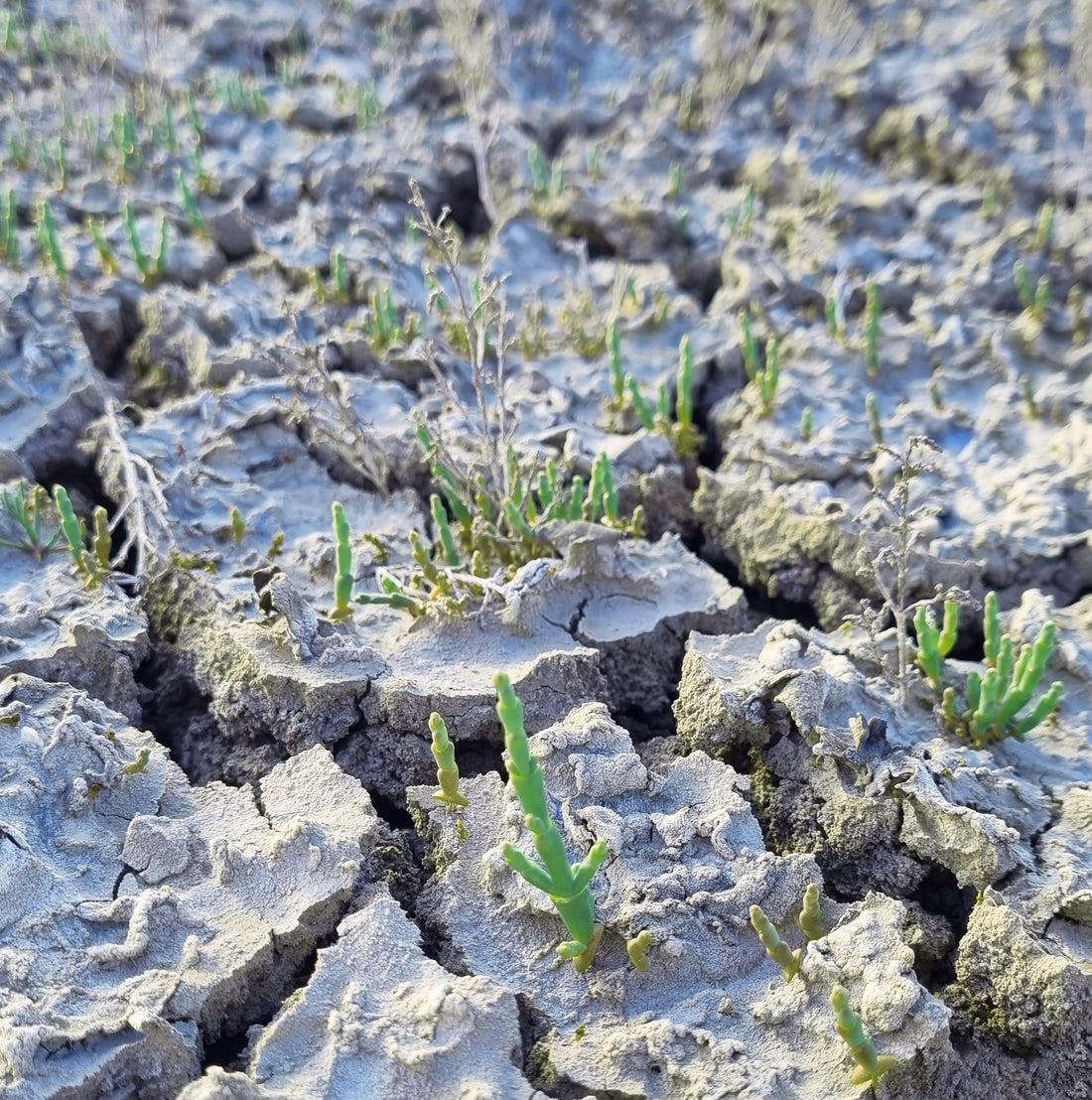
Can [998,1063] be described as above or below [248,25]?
below

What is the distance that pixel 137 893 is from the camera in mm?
1858

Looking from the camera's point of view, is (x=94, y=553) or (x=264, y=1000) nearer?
(x=264, y=1000)

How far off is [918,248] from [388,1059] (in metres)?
3.51

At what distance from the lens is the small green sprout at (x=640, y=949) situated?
1.71 metres

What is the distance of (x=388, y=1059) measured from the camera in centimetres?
160

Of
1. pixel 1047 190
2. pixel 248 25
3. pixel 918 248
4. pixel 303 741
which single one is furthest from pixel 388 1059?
pixel 248 25

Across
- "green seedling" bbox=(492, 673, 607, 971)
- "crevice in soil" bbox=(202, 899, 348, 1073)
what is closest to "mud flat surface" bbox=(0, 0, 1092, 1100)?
"crevice in soil" bbox=(202, 899, 348, 1073)

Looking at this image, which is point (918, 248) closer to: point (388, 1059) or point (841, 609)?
point (841, 609)

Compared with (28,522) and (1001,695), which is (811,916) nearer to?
(1001,695)

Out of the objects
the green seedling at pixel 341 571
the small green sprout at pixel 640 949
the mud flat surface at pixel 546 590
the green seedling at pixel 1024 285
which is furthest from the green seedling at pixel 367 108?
the small green sprout at pixel 640 949

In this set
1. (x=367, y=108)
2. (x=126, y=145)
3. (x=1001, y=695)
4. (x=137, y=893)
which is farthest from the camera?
(x=367, y=108)

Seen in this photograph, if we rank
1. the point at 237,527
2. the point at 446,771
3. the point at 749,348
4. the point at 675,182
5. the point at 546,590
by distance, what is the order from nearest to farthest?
the point at 446,771
the point at 546,590
the point at 237,527
the point at 749,348
the point at 675,182

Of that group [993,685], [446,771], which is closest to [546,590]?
[446,771]

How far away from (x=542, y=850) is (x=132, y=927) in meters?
0.75
